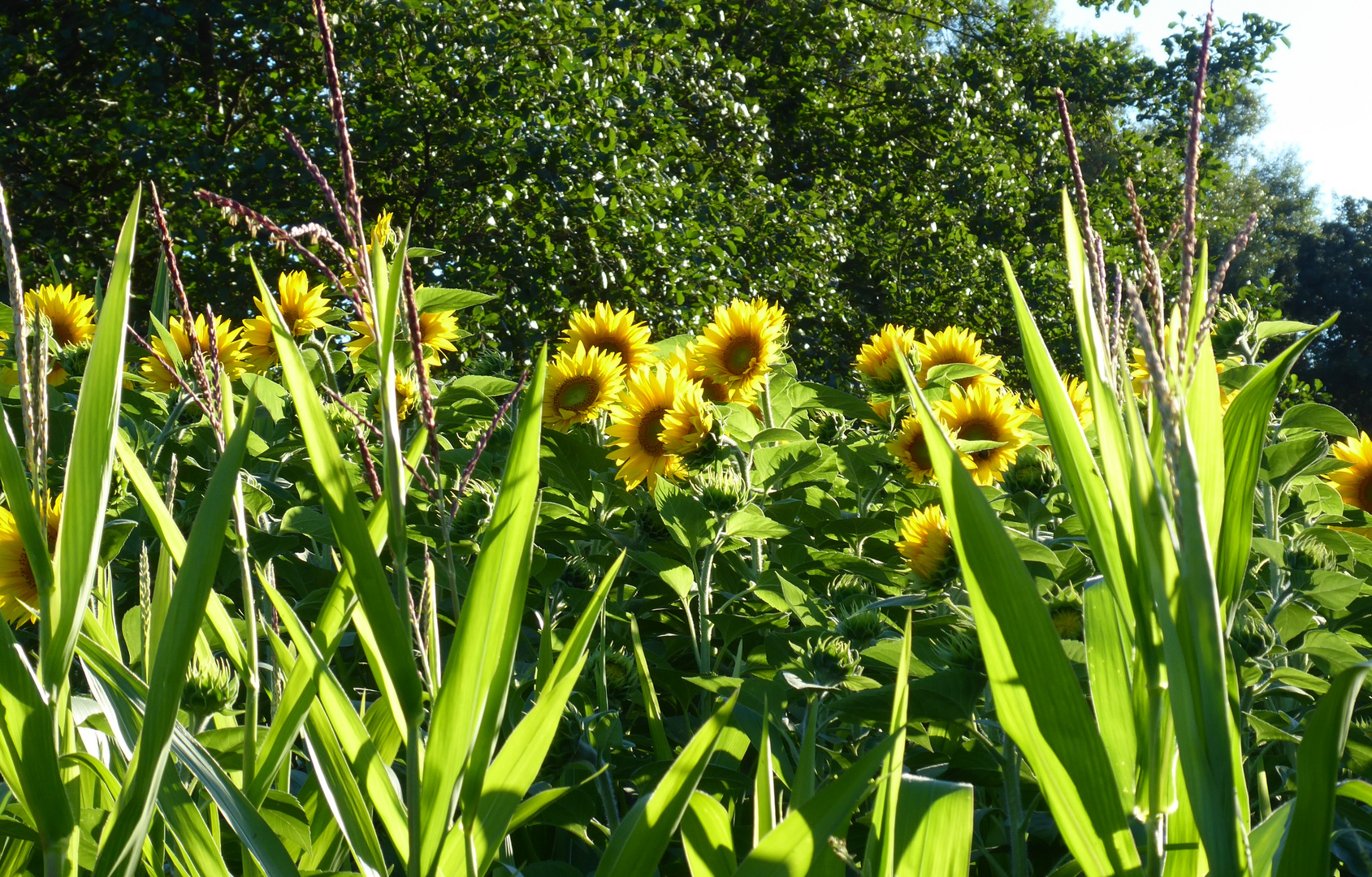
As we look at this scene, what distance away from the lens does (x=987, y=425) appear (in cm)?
170

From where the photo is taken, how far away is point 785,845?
58 centimetres

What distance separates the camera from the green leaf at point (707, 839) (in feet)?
2.28

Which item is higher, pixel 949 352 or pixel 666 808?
pixel 949 352

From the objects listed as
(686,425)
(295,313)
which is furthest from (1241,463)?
(295,313)

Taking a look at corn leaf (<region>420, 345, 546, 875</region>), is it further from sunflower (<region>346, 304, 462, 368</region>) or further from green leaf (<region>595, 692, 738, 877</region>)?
sunflower (<region>346, 304, 462, 368</region>)

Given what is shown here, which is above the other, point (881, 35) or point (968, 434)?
point (881, 35)

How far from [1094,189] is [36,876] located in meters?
8.68

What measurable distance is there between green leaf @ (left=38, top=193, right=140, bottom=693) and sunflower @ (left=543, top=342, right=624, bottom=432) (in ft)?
3.67

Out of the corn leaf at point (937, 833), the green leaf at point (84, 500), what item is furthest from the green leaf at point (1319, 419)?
the green leaf at point (84, 500)

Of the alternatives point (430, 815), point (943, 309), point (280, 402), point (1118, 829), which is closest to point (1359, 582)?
point (1118, 829)

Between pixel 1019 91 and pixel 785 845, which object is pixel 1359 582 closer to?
pixel 785 845

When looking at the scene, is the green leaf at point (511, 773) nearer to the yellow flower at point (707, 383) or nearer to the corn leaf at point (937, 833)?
the corn leaf at point (937, 833)

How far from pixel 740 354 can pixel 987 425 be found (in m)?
0.42

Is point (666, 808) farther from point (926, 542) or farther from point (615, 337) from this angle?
point (615, 337)
